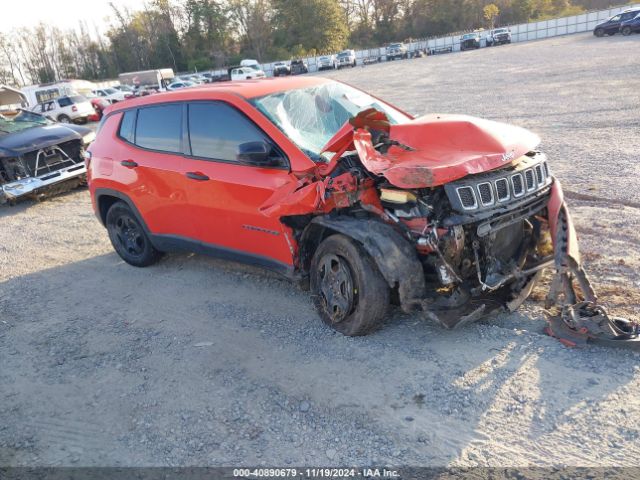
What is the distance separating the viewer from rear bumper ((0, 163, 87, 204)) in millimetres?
9602

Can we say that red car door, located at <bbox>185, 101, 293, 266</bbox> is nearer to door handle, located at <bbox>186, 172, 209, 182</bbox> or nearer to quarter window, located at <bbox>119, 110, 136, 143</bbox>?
door handle, located at <bbox>186, 172, 209, 182</bbox>

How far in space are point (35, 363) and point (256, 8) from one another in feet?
267

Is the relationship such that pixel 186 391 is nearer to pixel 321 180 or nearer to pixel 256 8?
pixel 321 180

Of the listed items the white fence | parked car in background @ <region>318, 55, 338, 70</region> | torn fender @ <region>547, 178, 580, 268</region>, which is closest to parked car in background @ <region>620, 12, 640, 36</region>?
the white fence

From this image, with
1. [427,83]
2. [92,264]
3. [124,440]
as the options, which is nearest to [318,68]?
[427,83]

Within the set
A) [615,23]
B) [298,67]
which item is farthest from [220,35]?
[615,23]

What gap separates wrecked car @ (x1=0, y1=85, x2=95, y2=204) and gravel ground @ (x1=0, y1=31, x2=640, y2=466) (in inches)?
161

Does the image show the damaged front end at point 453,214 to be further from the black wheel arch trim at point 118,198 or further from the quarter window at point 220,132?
the black wheel arch trim at point 118,198

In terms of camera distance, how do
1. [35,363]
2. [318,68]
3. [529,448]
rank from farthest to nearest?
[318,68]
[35,363]
[529,448]

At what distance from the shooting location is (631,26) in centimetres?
3584

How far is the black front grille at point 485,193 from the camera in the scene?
352cm

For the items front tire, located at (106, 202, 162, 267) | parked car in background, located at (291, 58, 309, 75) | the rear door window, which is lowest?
parked car in background, located at (291, 58, 309, 75)

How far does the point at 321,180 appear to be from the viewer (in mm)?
4008

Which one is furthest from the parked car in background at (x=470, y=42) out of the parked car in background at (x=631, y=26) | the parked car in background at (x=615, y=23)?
the parked car in background at (x=631, y=26)
